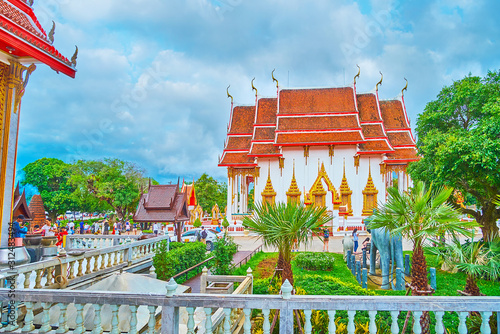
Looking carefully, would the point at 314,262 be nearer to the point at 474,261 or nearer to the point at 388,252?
the point at 388,252

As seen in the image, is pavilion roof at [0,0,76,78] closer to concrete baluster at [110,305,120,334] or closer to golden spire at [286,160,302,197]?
concrete baluster at [110,305,120,334]

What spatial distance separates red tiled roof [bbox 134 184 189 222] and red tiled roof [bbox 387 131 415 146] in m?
20.8

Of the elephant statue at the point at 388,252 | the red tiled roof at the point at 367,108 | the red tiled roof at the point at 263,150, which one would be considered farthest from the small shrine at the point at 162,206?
the red tiled roof at the point at 367,108

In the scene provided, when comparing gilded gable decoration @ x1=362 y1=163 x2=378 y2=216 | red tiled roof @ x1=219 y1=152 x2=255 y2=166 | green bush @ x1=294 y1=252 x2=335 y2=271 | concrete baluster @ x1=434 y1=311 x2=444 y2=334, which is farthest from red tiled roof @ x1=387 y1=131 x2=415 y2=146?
concrete baluster @ x1=434 y1=311 x2=444 y2=334

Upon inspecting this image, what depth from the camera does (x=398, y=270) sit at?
333 inches

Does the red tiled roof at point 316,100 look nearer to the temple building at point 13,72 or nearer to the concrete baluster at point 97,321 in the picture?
the temple building at point 13,72

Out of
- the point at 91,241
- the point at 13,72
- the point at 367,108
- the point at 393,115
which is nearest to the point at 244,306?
the point at 13,72

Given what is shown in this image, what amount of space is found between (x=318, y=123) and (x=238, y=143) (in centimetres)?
712

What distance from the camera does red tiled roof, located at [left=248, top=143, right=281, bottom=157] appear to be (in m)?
27.2

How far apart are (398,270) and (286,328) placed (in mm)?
5932

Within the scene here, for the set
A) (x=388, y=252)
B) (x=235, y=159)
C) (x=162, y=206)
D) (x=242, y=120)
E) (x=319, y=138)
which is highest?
(x=242, y=120)

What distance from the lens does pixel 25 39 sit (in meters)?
6.30

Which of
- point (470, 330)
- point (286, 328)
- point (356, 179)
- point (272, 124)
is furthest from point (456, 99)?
point (272, 124)

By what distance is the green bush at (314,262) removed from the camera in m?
11.8
